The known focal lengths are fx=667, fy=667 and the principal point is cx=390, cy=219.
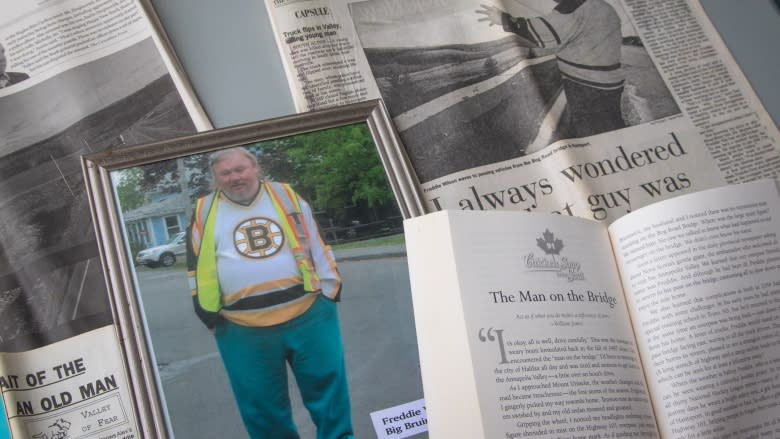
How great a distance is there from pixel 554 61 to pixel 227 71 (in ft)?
1.06

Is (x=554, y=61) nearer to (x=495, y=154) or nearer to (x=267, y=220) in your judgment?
(x=495, y=154)

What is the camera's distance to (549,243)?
49cm

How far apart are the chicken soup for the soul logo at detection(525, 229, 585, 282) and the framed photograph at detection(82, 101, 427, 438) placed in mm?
108

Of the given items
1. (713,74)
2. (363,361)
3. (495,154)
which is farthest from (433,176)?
(713,74)

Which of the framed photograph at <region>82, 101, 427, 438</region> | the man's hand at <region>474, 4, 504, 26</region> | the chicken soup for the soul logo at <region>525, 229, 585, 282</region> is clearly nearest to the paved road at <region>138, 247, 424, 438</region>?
the framed photograph at <region>82, 101, 427, 438</region>

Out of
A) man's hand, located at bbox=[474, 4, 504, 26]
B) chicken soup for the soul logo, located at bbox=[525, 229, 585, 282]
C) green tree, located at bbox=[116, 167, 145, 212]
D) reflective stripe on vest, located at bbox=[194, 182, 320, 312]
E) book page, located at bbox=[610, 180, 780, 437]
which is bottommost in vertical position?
book page, located at bbox=[610, 180, 780, 437]

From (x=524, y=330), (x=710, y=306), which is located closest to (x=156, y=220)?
(x=524, y=330)

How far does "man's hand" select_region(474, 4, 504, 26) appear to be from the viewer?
683 millimetres

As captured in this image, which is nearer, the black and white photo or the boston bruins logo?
the boston bruins logo

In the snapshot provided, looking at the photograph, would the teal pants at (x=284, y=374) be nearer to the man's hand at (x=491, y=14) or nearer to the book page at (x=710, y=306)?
the book page at (x=710, y=306)

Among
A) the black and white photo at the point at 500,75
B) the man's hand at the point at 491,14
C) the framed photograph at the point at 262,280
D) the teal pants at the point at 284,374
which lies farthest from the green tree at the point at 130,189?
the man's hand at the point at 491,14

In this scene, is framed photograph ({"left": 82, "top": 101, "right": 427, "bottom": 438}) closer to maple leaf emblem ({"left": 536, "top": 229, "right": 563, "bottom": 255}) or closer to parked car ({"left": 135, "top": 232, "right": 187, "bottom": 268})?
parked car ({"left": 135, "top": 232, "right": 187, "bottom": 268})

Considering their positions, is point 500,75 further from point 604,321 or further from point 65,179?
point 65,179

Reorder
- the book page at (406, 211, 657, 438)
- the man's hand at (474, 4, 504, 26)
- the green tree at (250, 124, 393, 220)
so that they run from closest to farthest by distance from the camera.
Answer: the book page at (406, 211, 657, 438) → the green tree at (250, 124, 393, 220) → the man's hand at (474, 4, 504, 26)
